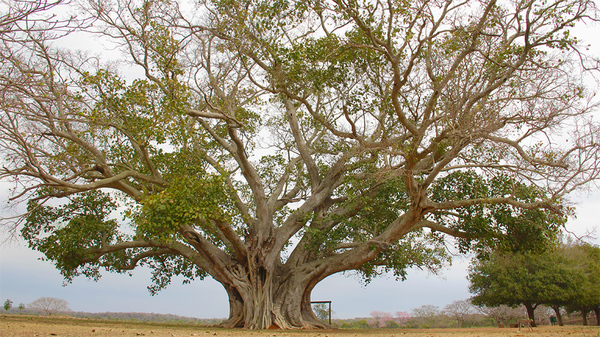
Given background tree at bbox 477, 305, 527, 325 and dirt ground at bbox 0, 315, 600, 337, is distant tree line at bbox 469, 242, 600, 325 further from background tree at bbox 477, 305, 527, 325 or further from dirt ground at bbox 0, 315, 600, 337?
dirt ground at bbox 0, 315, 600, 337

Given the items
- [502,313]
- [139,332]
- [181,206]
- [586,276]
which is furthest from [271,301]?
[502,313]

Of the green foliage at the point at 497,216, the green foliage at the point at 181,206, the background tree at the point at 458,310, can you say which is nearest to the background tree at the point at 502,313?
the background tree at the point at 458,310

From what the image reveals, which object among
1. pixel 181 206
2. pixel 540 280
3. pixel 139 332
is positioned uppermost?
pixel 181 206

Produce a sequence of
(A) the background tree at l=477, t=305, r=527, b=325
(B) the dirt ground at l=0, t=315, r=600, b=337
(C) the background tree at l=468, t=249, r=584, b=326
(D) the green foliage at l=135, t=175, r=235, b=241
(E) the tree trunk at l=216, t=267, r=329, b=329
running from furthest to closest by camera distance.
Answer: (A) the background tree at l=477, t=305, r=527, b=325 < (C) the background tree at l=468, t=249, r=584, b=326 < (E) the tree trunk at l=216, t=267, r=329, b=329 < (D) the green foliage at l=135, t=175, r=235, b=241 < (B) the dirt ground at l=0, t=315, r=600, b=337

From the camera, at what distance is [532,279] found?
2225cm

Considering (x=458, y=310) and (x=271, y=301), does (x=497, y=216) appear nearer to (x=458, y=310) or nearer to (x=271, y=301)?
(x=271, y=301)

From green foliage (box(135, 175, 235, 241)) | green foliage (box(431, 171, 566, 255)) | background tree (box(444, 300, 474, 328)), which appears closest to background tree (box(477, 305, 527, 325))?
background tree (box(444, 300, 474, 328))

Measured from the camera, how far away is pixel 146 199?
9703mm

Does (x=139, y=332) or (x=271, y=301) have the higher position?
(x=271, y=301)

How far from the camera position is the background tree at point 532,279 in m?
21.8

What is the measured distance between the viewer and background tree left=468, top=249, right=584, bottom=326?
21.8 meters

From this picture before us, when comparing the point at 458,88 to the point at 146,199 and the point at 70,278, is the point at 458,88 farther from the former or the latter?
the point at 70,278

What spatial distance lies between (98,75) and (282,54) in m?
4.70

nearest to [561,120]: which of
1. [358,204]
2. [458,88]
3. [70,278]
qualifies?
[458,88]
